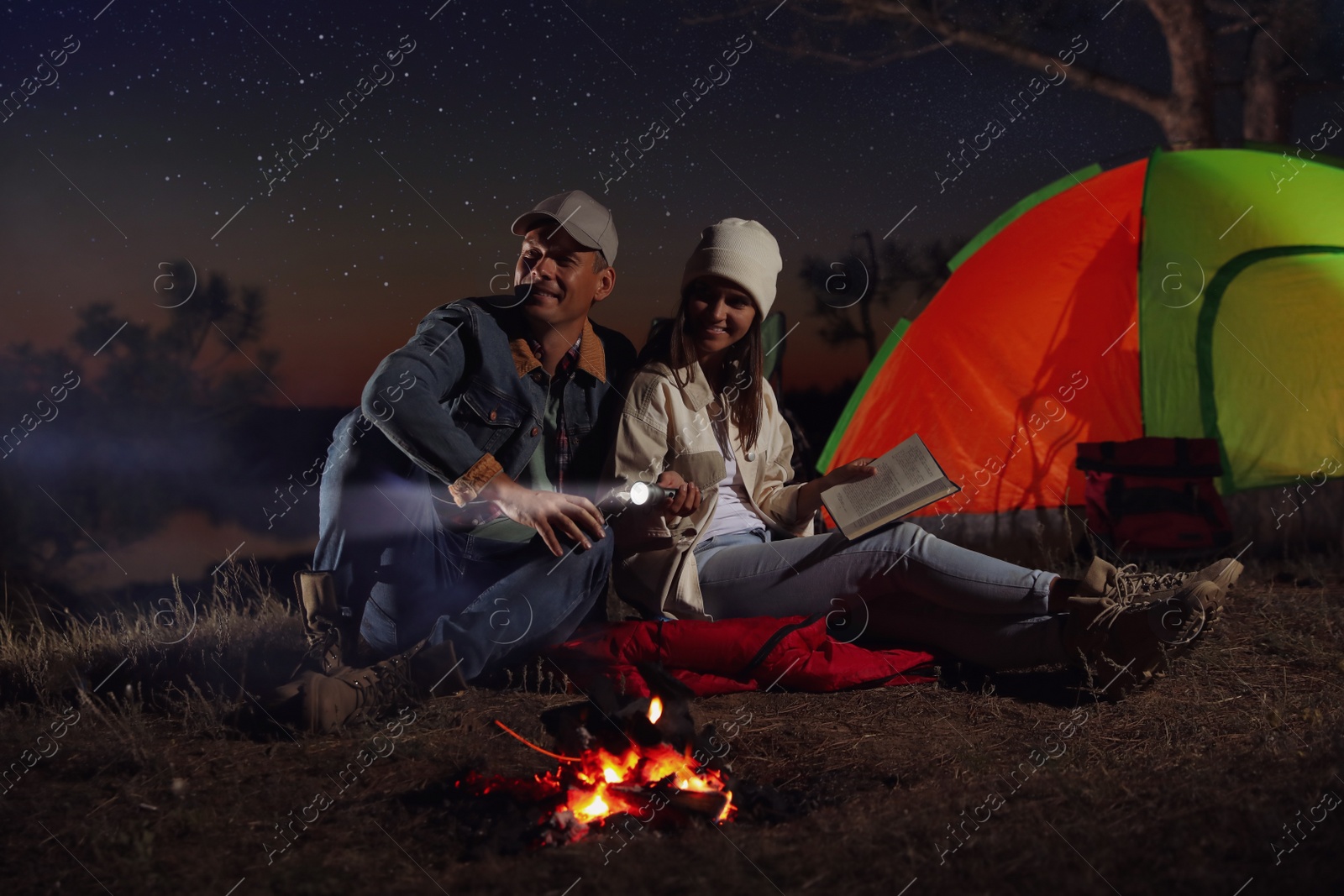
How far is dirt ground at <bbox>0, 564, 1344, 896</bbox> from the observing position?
1.86m

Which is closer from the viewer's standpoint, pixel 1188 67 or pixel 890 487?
pixel 890 487

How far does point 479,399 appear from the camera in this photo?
308 centimetres

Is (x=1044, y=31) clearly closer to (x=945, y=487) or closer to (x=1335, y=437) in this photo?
(x=1335, y=437)

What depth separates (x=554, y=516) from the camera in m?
2.75

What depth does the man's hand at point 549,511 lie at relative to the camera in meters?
2.75

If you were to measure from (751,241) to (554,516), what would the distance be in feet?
3.71

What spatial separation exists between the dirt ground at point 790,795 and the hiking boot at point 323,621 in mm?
340

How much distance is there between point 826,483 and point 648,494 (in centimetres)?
68

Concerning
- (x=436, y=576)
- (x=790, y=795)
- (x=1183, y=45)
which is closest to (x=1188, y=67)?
(x=1183, y=45)

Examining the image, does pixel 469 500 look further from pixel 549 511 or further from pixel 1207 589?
pixel 1207 589

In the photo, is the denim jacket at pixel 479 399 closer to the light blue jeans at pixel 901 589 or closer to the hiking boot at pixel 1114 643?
the light blue jeans at pixel 901 589

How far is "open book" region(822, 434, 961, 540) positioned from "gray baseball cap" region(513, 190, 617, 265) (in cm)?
111

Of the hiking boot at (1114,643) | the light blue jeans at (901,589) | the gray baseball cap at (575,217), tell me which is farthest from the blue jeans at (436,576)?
the hiking boot at (1114,643)

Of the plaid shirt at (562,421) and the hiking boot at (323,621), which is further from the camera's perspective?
the plaid shirt at (562,421)
